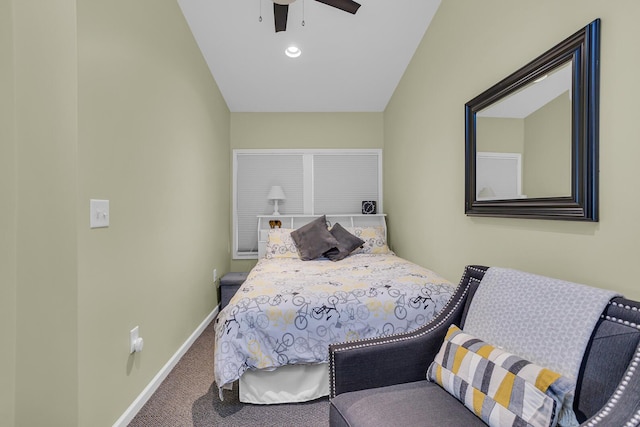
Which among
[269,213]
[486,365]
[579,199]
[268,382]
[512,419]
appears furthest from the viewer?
[269,213]

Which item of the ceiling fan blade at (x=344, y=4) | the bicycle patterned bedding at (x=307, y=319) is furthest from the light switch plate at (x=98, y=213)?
the ceiling fan blade at (x=344, y=4)

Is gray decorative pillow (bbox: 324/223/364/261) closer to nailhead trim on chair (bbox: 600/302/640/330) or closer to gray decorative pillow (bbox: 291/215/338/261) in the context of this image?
gray decorative pillow (bbox: 291/215/338/261)

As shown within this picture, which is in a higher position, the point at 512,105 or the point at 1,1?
the point at 1,1

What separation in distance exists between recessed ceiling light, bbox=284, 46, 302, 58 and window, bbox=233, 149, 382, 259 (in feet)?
4.80

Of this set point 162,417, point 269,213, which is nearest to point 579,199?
point 162,417

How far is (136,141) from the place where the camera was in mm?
1746

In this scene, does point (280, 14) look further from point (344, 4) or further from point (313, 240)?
point (313, 240)

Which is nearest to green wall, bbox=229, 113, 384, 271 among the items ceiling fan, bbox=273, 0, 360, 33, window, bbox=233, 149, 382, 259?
window, bbox=233, 149, 382, 259

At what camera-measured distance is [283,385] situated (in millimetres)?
1828

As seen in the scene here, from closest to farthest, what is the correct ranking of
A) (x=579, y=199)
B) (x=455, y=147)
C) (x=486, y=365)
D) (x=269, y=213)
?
1. (x=486, y=365)
2. (x=579, y=199)
3. (x=455, y=147)
4. (x=269, y=213)

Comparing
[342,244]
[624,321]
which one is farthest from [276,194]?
[624,321]

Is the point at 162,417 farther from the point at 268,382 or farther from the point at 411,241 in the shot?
the point at 411,241

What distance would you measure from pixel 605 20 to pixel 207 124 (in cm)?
303

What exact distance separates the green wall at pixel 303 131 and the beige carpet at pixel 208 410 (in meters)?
2.29
